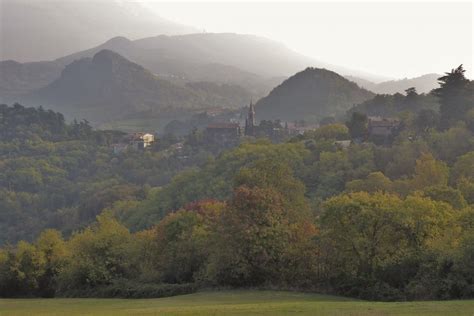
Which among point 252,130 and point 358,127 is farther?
point 252,130

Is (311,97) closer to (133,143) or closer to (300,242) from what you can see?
(133,143)

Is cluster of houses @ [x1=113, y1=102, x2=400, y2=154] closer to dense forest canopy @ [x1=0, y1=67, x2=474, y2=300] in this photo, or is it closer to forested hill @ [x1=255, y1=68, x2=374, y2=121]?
forested hill @ [x1=255, y1=68, x2=374, y2=121]

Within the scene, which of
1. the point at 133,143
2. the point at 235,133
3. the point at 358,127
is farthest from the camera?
the point at 133,143

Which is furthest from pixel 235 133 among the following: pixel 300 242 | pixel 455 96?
pixel 300 242

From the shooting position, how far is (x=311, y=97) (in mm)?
151125

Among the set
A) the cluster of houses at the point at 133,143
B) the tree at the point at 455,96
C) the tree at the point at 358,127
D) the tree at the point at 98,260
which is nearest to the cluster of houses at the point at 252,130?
the cluster of houses at the point at 133,143

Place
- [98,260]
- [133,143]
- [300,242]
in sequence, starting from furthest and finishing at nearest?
[133,143], [98,260], [300,242]

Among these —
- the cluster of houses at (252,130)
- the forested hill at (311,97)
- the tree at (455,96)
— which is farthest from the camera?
the forested hill at (311,97)

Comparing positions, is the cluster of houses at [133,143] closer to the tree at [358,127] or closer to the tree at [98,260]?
the tree at [358,127]

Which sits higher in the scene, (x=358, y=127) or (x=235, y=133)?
(x=358, y=127)

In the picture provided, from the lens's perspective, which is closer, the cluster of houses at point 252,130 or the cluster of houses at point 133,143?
the cluster of houses at point 252,130

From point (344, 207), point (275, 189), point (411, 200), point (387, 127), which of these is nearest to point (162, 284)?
point (275, 189)

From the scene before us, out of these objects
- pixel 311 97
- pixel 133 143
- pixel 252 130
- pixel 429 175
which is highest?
pixel 311 97

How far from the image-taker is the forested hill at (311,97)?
5679 inches
